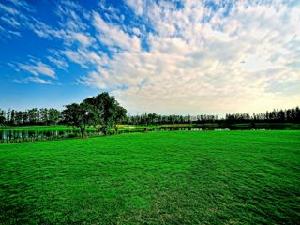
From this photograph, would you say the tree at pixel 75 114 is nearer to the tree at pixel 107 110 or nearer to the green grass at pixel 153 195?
the tree at pixel 107 110

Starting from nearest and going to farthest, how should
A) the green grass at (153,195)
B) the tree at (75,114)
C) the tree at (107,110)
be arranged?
the green grass at (153,195), the tree at (75,114), the tree at (107,110)

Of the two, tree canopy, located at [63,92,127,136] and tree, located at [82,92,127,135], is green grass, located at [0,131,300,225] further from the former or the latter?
tree, located at [82,92,127,135]

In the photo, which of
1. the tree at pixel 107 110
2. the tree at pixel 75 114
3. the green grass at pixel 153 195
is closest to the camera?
the green grass at pixel 153 195

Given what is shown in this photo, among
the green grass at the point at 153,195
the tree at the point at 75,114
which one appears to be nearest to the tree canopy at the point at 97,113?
the tree at the point at 75,114

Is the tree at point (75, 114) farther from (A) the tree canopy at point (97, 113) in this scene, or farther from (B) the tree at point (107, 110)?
(B) the tree at point (107, 110)

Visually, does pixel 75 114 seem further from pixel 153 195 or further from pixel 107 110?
pixel 153 195

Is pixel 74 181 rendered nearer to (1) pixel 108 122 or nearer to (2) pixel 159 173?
(2) pixel 159 173

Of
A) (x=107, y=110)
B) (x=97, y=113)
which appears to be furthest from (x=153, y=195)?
(x=107, y=110)

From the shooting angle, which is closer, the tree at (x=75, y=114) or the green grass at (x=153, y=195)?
the green grass at (x=153, y=195)

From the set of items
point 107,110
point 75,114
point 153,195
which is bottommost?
point 153,195

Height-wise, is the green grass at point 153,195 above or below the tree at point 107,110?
below

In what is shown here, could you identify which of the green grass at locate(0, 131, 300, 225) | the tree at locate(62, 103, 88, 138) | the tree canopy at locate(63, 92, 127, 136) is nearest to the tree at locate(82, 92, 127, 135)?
the tree canopy at locate(63, 92, 127, 136)

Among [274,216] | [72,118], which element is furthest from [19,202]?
[72,118]

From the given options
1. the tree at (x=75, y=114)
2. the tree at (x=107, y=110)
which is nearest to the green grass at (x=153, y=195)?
the tree at (x=75, y=114)
